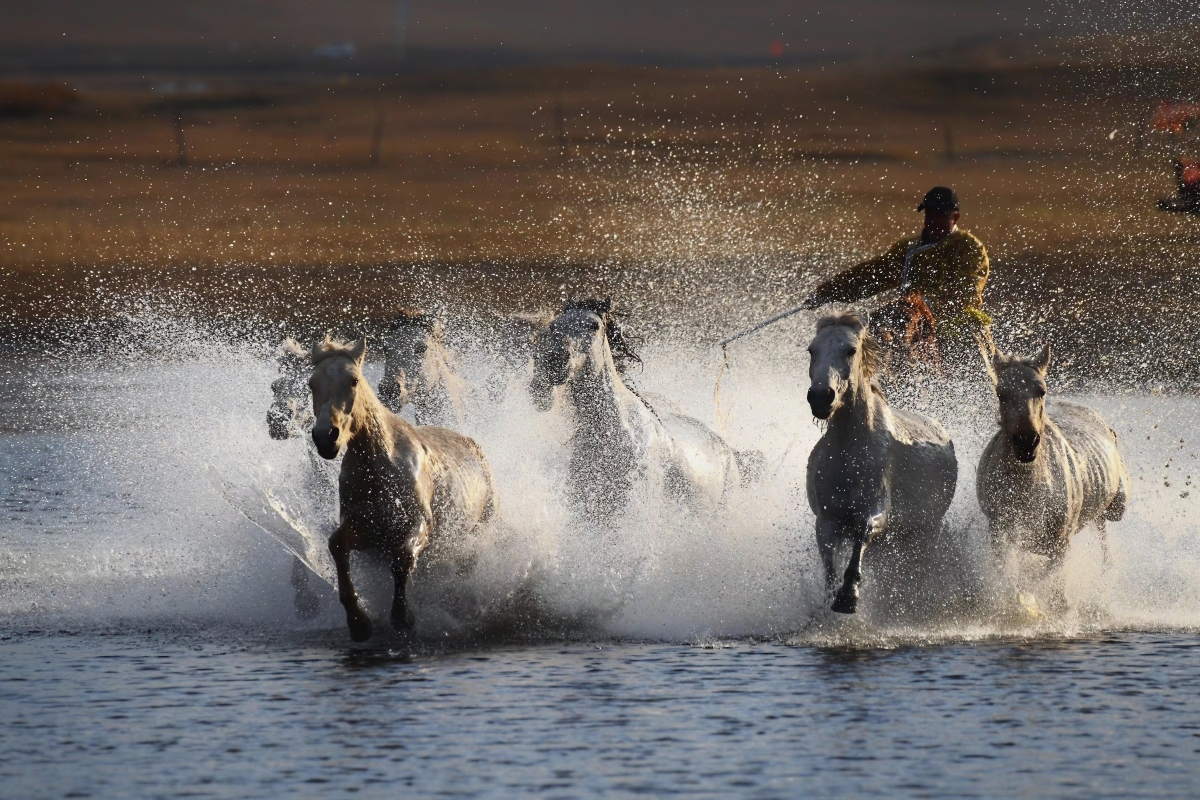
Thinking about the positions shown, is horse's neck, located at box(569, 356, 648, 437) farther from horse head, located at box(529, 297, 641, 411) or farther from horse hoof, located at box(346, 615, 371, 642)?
horse hoof, located at box(346, 615, 371, 642)

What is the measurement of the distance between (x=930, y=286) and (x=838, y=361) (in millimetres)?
2936

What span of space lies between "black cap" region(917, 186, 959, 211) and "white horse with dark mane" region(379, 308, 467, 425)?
12.2ft

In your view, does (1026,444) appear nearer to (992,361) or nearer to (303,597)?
(992,361)

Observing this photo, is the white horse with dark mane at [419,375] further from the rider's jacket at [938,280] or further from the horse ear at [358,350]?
the horse ear at [358,350]

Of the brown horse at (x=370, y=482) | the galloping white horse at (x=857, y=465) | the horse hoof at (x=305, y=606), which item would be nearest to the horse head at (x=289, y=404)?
the horse hoof at (x=305, y=606)

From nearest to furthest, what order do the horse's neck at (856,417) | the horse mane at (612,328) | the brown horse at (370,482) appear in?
1. the brown horse at (370,482)
2. the horse's neck at (856,417)
3. the horse mane at (612,328)

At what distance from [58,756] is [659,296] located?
34362 mm

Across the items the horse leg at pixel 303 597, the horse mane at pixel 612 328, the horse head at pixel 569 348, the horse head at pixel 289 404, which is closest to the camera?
the horse leg at pixel 303 597

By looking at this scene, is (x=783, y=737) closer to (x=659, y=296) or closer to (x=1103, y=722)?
(x=1103, y=722)

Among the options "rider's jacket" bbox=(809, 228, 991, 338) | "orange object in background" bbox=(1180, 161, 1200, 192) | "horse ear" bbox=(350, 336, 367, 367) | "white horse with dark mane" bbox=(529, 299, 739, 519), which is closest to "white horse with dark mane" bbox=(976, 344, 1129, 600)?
"rider's jacket" bbox=(809, 228, 991, 338)

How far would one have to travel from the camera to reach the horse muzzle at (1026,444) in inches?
472

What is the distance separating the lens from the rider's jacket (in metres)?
14.1

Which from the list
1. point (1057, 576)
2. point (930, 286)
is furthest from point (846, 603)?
point (930, 286)

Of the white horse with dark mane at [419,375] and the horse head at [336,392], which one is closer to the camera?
the horse head at [336,392]
